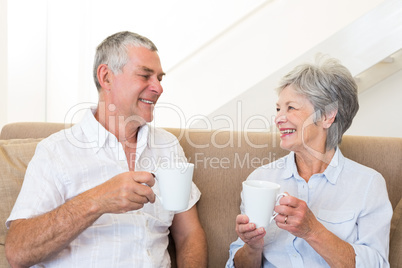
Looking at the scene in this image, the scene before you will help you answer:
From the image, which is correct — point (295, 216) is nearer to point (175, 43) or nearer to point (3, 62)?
point (175, 43)

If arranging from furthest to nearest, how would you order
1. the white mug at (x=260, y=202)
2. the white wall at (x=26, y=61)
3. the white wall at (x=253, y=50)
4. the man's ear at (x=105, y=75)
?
the white wall at (x=26, y=61) < the white wall at (x=253, y=50) < the man's ear at (x=105, y=75) < the white mug at (x=260, y=202)

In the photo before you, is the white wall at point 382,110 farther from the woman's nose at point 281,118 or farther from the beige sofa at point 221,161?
the woman's nose at point 281,118

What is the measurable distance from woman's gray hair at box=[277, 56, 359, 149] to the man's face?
0.54 metres

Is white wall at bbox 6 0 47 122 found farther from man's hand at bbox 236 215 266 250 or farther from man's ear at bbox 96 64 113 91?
man's hand at bbox 236 215 266 250

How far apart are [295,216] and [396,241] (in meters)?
0.52

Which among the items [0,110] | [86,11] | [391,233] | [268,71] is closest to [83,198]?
[391,233]

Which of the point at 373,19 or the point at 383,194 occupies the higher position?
the point at 373,19

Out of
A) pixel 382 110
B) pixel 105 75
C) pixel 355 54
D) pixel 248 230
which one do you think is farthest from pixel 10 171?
pixel 382 110

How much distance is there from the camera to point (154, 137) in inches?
65.4

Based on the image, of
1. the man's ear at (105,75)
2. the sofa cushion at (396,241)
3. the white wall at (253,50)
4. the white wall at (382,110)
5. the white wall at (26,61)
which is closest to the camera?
the sofa cushion at (396,241)

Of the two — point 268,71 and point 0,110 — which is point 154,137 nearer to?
point 268,71

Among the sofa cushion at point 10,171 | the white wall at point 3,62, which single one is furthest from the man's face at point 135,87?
the white wall at point 3,62

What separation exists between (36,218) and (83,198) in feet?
0.56

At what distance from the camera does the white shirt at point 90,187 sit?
4.33 feet
